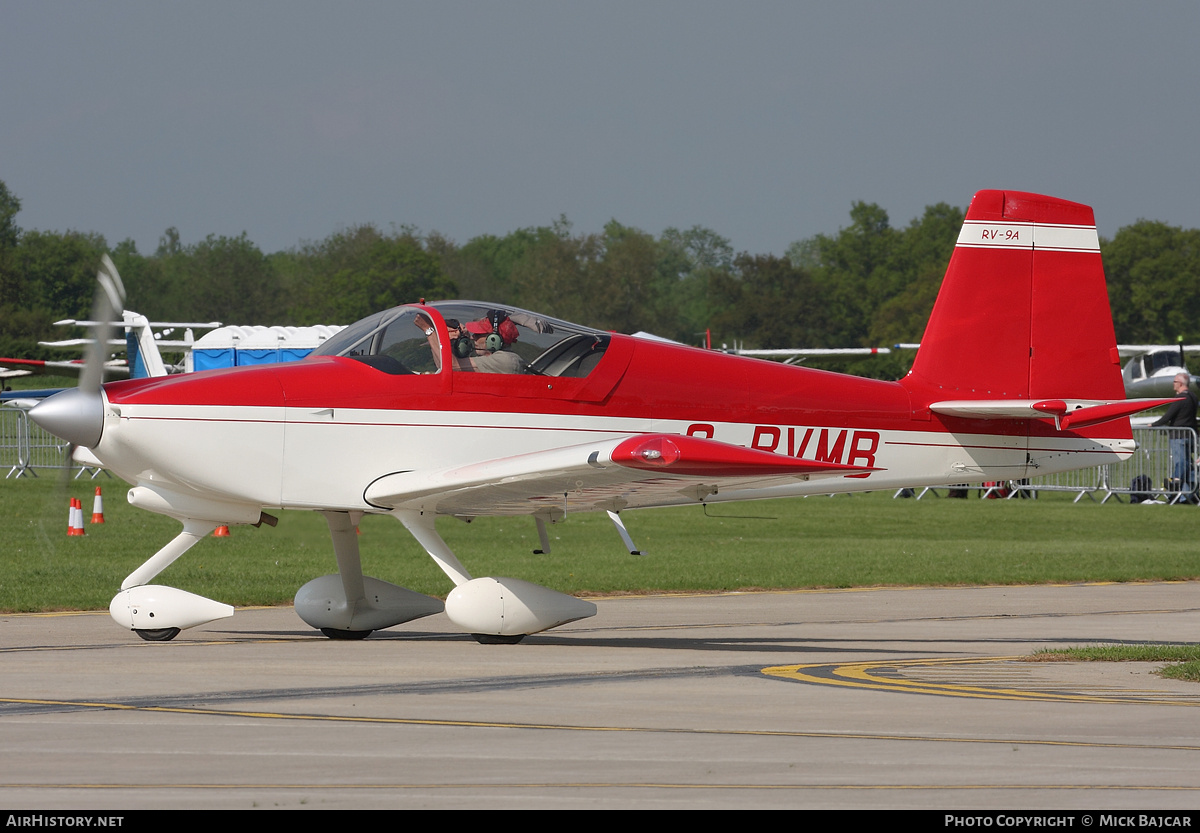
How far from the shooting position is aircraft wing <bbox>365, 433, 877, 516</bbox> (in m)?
9.37

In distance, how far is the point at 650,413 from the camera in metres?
11.0

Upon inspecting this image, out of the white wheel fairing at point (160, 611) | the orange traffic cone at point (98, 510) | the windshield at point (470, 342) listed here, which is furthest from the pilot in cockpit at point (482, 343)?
the orange traffic cone at point (98, 510)

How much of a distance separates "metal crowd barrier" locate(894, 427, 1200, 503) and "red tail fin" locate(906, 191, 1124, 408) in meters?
14.9

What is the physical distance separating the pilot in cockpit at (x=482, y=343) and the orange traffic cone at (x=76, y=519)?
10711 mm

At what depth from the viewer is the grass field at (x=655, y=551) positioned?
1475 centimetres

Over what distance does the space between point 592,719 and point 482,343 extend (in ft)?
13.8

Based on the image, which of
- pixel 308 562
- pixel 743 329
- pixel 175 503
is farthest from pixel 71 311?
pixel 175 503


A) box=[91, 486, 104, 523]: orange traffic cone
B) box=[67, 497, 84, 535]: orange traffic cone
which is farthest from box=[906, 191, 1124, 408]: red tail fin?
box=[91, 486, 104, 523]: orange traffic cone

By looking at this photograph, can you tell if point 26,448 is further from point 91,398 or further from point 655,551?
point 91,398

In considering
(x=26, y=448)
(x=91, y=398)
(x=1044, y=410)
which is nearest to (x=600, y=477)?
(x=91, y=398)

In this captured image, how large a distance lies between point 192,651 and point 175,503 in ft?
3.83

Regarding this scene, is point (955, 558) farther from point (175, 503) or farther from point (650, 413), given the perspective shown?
point (175, 503)

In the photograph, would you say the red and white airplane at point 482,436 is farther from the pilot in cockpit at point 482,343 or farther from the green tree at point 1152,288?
the green tree at point 1152,288

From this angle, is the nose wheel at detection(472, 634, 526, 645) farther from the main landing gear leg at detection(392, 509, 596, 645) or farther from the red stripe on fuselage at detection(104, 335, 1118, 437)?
the red stripe on fuselage at detection(104, 335, 1118, 437)
